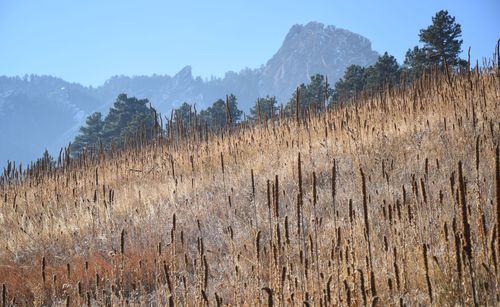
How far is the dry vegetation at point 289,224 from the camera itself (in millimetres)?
2121

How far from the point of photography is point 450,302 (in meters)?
1.95

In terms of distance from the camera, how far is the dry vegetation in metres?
2.12

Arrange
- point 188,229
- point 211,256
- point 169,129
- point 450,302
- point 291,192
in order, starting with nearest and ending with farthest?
point 450,302, point 211,256, point 188,229, point 291,192, point 169,129

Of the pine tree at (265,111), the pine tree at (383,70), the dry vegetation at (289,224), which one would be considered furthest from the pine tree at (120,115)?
the dry vegetation at (289,224)

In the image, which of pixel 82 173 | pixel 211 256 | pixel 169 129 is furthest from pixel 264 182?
pixel 82 173

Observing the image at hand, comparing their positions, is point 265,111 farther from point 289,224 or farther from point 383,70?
point 289,224

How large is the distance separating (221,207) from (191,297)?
194 centimetres

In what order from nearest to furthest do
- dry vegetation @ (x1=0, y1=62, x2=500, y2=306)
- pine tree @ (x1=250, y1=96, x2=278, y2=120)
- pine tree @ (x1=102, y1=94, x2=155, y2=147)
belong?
dry vegetation @ (x1=0, y1=62, x2=500, y2=306)
pine tree @ (x1=250, y1=96, x2=278, y2=120)
pine tree @ (x1=102, y1=94, x2=155, y2=147)

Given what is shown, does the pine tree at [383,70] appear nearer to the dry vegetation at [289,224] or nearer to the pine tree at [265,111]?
the pine tree at [265,111]

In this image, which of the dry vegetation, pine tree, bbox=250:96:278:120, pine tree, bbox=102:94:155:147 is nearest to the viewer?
the dry vegetation

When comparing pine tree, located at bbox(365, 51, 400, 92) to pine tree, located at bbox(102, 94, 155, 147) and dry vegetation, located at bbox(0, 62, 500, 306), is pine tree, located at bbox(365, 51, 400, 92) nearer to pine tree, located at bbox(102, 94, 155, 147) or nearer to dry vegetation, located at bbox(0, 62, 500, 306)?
dry vegetation, located at bbox(0, 62, 500, 306)

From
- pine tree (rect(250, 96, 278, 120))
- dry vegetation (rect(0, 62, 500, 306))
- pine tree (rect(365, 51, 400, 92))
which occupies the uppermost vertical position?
pine tree (rect(365, 51, 400, 92))

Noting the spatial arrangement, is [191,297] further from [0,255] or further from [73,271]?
[0,255]

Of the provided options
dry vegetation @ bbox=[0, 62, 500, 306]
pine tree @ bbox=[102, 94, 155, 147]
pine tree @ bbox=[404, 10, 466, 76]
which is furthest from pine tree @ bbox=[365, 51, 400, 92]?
pine tree @ bbox=[102, 94, 155, 147]
